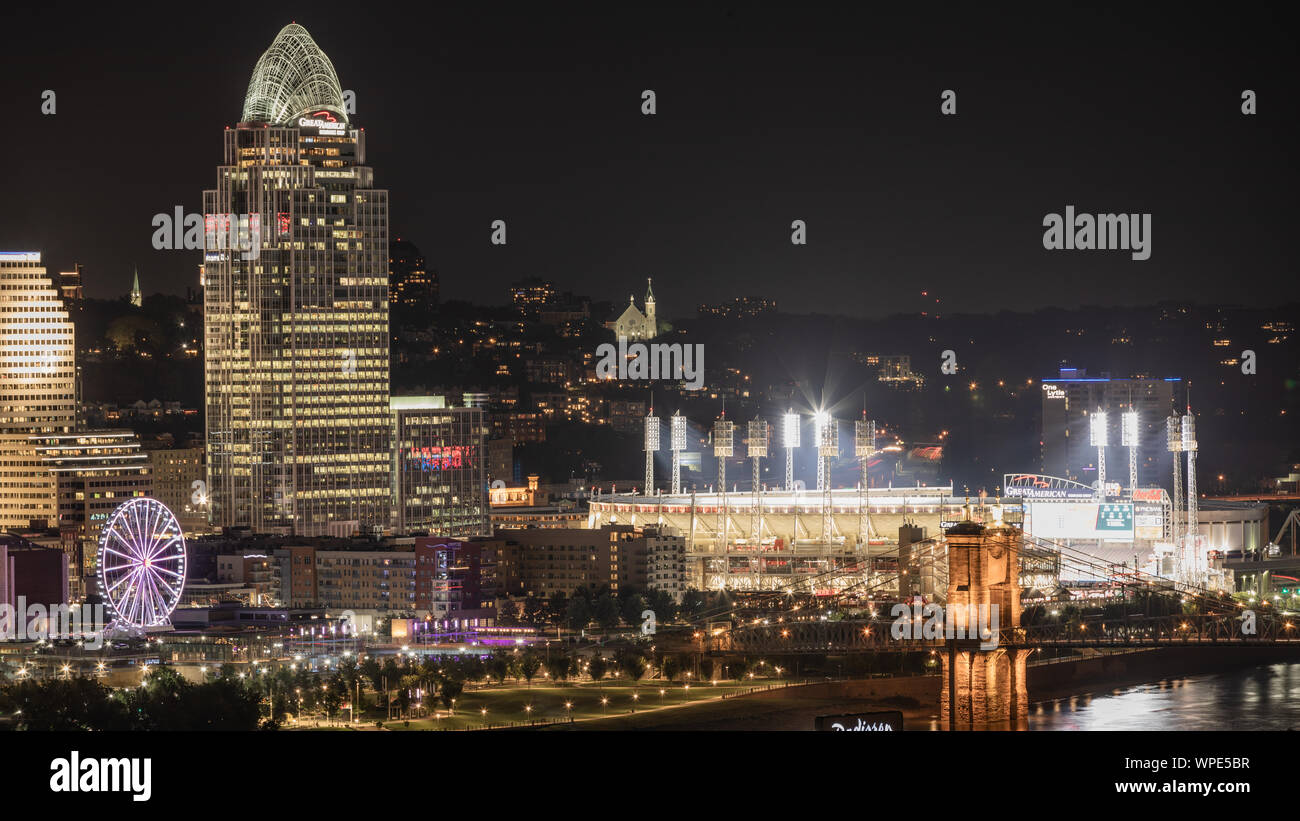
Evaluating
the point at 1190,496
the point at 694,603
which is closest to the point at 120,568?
the point at 694,603

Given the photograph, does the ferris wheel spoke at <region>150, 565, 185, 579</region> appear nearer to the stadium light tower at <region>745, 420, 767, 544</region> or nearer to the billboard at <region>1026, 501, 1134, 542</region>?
the stadium light tower at <region>745, 420, 767, 544</region>

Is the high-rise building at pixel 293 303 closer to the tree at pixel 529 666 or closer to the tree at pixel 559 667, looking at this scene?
the tree at pixel 529 666

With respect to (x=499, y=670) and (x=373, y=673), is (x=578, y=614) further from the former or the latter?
(x=373, y=673)
